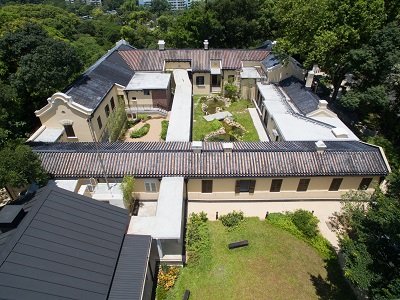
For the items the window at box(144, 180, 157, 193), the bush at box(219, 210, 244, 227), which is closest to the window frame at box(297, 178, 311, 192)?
the bush at box(219, 210, 244, 227)

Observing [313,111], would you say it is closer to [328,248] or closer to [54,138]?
[328,248]

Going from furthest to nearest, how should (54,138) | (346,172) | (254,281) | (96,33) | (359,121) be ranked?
(96,33) → (359,121) → (54,138) → (346,172) → (254,281)

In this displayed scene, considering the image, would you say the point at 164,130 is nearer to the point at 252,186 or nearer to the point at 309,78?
the point at 252,186

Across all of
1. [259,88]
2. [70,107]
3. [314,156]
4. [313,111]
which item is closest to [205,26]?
[259,88]

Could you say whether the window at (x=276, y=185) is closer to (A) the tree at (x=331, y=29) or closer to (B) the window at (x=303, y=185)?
(B) the window at (x=303, y=185)

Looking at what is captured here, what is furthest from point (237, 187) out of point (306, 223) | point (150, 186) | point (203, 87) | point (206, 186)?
point (203, 87)

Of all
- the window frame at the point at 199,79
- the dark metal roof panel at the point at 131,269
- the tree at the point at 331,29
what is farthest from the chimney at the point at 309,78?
the dark metal roof panel at the point at 131,269
